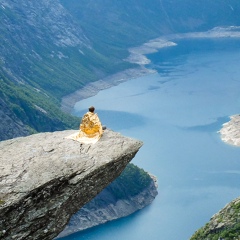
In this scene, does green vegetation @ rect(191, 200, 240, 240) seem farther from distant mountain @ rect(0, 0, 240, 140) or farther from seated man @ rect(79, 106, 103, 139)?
distant mountain @ rect(0, 0, 240, 140)

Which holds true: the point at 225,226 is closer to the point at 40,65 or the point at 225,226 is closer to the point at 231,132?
the point at 231,132

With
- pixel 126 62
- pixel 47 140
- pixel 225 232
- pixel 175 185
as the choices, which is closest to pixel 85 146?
pixel 47 140

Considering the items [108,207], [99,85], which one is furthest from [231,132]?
[99,85]

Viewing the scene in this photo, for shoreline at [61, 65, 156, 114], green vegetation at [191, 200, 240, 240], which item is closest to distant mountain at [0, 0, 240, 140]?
shoreline at [61, 65, 156, 114]

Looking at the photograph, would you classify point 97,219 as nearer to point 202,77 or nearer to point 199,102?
point 199,102

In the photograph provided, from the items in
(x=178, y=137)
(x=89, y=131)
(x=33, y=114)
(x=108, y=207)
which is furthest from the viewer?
(x=178, y=137)

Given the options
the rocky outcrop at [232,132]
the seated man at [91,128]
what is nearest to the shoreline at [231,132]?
the rocky outcrop at [232,132]
